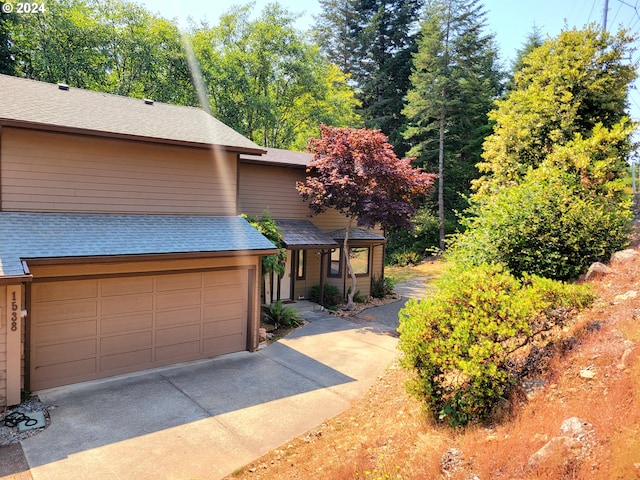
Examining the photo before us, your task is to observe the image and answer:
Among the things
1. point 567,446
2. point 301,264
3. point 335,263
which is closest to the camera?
point 567,446

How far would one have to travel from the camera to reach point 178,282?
905cm

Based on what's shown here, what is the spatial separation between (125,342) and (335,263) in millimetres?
9526

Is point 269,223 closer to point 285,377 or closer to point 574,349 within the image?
point 285,377

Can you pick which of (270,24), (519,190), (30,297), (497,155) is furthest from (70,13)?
(519,190)

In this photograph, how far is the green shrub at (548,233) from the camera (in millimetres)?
7676

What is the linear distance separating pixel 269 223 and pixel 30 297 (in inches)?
260

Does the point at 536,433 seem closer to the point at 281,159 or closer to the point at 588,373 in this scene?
the point at 588,373

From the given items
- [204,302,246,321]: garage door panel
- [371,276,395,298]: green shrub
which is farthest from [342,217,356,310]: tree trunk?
[204,302,246,321]: garage door panel

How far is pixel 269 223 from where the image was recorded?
1259 cm

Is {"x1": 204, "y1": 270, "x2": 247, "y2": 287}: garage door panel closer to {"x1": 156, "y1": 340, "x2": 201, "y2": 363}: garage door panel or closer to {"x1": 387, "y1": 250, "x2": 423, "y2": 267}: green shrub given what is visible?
{"x1": 156, "y1": 340, "x2": 201, "y2": 363}: garage door panel

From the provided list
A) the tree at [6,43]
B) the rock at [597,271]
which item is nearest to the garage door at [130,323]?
the rock at [597,271]

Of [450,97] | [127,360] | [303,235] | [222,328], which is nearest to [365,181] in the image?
[303,235]

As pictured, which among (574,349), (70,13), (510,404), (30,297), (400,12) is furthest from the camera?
(400,12)

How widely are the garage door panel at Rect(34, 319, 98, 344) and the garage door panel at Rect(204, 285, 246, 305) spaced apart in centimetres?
238
